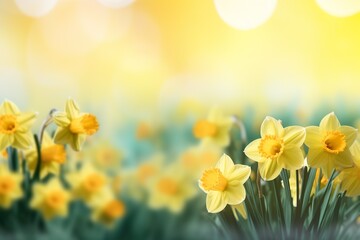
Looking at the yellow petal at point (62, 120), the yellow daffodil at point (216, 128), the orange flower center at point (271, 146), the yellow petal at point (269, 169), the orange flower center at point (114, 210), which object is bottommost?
the yellow petal at point (269, 169)

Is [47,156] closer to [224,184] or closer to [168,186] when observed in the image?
[168,186]

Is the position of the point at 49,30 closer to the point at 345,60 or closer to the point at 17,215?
the point at 17,215

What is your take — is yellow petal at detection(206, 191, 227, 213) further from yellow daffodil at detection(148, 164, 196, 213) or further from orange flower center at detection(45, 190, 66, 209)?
orange flower center at detection(45, 190, 66, 209)

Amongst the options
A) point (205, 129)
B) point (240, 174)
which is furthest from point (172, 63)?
point (240, 174)

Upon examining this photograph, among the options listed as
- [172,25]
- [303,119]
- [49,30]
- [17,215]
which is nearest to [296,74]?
[303,119]

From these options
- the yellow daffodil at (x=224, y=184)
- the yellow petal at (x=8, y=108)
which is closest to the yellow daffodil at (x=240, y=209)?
the yellow daffodil at (x=224, y=184)

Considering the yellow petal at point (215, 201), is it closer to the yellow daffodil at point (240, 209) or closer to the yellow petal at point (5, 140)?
the yellow daffodil at point (240, 209)
